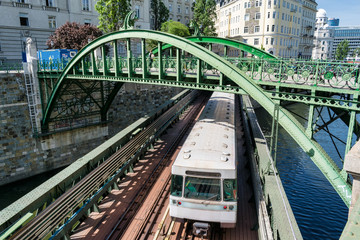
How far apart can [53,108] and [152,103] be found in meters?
12.2

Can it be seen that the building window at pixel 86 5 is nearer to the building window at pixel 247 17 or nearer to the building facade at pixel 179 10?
the building facade at pixel 179 10

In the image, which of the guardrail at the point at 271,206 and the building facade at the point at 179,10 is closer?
the guardrail at the point at 271,206

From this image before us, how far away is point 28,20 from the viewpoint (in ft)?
116

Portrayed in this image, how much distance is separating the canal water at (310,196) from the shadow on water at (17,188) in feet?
61.0

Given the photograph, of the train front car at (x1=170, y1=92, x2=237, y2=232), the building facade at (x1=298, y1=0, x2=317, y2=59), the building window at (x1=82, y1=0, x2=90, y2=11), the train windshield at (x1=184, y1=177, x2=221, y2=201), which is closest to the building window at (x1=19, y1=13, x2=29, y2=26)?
the building window at (x1=82, y1=0, x2=90, y2=11)

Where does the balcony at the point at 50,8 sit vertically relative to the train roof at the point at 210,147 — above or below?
above

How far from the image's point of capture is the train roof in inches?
313

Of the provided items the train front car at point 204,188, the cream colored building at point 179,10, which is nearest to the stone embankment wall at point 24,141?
the train front car at point 204,188

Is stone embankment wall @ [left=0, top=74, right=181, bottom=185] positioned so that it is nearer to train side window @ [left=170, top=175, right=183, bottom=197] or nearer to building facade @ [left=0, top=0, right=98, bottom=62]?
train side window @ [left=170, top=175, right=183, bottom=197]

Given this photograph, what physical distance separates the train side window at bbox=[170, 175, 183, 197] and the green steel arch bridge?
4.30 m

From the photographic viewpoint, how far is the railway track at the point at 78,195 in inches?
275

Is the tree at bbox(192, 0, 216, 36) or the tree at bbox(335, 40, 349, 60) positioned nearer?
the tree at bbox(192, 0, 216, 36)

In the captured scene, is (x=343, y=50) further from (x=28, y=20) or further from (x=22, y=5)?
(x=22, y=5)

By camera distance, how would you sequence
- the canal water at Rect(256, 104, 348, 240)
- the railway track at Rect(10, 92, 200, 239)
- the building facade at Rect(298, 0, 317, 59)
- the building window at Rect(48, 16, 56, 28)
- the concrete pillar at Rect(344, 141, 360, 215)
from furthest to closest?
the building facade at Rect(298, 0, 317, 59) < the building window at Rect(48, 16, 56, 28) < the canal water at Rect(256, 104, 348, 240) < the railway track at Rect(10, 92, 200, 239) < the concrete pillar at Rect(344, 141, 360, 215)
